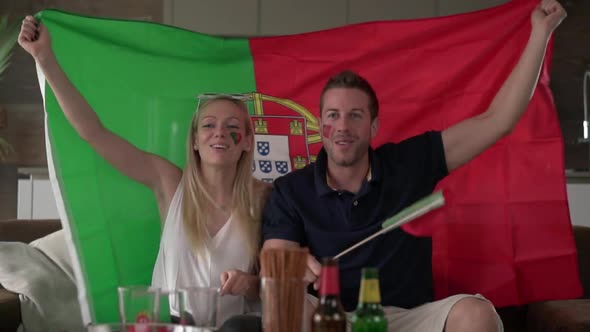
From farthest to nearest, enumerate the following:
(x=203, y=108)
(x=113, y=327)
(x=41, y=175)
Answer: (x=41, y=175) < (x=203, y=108) < (x=113, y=327)

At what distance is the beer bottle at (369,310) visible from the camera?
1486mm

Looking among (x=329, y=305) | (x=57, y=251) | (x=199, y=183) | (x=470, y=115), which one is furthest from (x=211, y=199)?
(x=329, y=305)

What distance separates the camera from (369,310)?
4.94 ft

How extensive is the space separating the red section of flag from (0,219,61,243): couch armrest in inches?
33.4

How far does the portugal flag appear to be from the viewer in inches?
101

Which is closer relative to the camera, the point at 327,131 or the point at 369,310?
the point at 369,310

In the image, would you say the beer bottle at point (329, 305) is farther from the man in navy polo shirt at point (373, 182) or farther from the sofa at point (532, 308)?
the sofa at point (532, 308)

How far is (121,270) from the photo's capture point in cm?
258

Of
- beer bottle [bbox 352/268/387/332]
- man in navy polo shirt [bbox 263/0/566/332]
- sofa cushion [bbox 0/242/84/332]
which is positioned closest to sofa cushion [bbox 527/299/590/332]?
man in navy polo shirt [bbox 263/0/566/332]

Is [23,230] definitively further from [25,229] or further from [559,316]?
[559,316]

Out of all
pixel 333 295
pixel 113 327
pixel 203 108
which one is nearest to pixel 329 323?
pixel 333 295

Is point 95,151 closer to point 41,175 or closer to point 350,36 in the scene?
point 350,36

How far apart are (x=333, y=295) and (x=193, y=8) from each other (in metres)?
3.75

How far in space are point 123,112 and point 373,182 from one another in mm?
841
